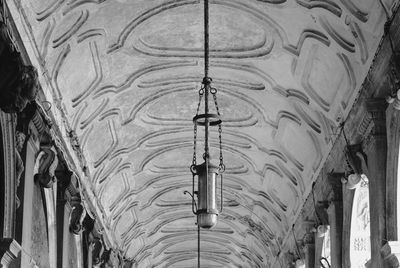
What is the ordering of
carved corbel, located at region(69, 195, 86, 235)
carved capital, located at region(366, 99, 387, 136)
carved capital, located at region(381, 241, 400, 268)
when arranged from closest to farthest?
carved capital, located at region(381, 241, 400, 268), carved capital, located at region(366, 99, 387, 136), carved corbel, located at region(69, 195, 86, 235)

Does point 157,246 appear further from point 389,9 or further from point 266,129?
point 389,9

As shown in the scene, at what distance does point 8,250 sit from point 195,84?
7326mm

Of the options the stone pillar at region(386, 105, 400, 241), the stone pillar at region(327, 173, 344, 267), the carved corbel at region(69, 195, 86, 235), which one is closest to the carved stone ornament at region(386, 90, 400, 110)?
the stone pillar at region(386, 105, 400, 241)

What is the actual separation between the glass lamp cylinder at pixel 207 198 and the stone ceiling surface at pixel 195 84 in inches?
122

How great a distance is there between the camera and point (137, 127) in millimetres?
20172

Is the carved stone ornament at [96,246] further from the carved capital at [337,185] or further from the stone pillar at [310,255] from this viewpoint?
the carved capital at [337,185]

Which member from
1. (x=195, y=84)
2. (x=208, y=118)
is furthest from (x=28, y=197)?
(x=195, y=84)

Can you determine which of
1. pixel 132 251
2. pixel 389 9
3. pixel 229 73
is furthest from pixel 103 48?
pixel 132 251

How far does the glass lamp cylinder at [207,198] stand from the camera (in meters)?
11.5

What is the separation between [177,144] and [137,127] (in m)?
2.05

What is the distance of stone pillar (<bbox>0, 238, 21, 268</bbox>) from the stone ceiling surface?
2730 mm

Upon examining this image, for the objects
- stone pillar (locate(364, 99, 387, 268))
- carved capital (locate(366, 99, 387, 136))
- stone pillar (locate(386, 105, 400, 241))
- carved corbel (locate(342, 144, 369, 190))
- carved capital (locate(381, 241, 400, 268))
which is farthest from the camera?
carved corbel (locate(342, 144, 369, 190))

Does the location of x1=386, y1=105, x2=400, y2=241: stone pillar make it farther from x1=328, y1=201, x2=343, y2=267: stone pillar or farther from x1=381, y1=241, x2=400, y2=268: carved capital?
x1=328, y1=201, x2=343, y2=267: stone pillar

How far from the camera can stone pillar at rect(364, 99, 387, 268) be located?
13836mm
